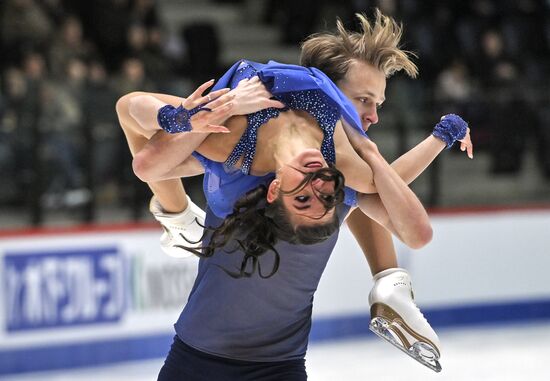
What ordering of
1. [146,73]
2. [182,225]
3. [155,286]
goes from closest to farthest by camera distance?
[182,225] < [155,286] < [146,73]

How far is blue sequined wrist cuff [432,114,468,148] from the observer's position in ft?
10.8

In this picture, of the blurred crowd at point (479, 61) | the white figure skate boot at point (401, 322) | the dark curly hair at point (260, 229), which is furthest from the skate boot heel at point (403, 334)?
the blurred crowd at point (479, 61)

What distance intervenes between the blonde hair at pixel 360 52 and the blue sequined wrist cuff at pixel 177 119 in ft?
1.94

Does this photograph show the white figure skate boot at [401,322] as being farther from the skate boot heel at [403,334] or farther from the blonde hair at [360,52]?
the blonde hair at [360,52]

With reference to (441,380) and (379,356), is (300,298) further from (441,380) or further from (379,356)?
(379,356)

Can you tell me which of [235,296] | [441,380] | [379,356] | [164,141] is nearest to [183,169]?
[164,141]

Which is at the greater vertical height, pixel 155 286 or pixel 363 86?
pixel 363 86

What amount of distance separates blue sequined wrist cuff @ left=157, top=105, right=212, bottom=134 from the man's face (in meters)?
0.61

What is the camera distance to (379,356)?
725 cm

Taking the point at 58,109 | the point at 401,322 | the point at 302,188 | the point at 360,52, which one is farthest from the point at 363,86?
the point at 58,109

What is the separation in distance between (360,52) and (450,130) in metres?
0.39

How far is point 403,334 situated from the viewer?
131 inches

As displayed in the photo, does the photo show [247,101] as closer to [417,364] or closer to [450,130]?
[450,130]

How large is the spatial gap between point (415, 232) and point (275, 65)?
664 mm
